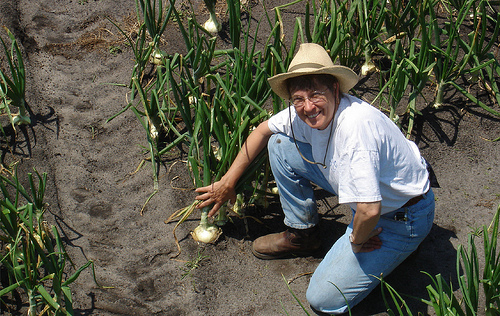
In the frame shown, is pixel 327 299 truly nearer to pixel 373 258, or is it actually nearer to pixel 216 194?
pixel 373 258

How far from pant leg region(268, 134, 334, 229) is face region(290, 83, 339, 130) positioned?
29 centimetres

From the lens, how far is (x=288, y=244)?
7.23 feet

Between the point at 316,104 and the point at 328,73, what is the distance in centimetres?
10

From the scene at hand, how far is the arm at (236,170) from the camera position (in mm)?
2074

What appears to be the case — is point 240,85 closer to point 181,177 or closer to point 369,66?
point 181,177

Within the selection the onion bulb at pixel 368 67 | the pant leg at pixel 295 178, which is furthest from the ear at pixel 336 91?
the onion bulb at pixel 368 67

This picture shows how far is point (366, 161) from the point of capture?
1.67 metres

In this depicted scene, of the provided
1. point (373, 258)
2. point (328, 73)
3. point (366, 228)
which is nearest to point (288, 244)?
point (373, 258)

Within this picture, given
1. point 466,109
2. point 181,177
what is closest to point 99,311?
point 181,177

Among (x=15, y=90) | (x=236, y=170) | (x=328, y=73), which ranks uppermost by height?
(x=328, y=73)

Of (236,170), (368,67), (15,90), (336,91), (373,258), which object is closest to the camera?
(336,91)

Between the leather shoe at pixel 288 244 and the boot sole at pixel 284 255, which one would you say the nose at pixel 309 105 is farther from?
the boot sole at pixel 284 255

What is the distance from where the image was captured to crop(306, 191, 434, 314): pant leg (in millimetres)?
1923

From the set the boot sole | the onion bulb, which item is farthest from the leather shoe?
the onion bulb
